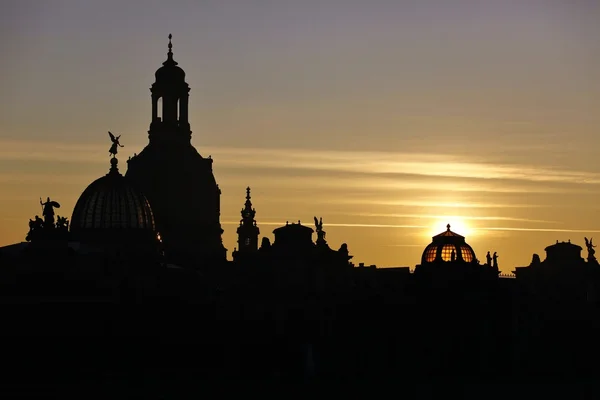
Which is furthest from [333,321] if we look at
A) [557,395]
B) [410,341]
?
[557,395]

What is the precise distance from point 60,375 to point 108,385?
19.6 feet

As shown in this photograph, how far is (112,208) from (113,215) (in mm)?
673

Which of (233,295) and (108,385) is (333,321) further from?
(108,385)

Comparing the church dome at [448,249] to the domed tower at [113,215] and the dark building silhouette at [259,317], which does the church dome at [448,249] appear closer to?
the dark building silhouette at [259,317]

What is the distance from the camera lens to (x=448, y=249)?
613 ft

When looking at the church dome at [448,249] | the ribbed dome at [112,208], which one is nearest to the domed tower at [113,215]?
the ribbed dome at [112,208]

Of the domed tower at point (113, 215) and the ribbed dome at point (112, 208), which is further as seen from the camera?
the ribbed dome at point (112, 208)

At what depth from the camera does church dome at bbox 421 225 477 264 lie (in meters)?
186

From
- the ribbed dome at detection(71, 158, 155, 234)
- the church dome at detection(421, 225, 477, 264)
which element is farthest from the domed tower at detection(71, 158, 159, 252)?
the church dome at detection(421, 225, 477, 264)

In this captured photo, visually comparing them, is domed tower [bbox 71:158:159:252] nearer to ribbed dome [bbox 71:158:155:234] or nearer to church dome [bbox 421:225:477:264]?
ribbed dome [bbox 71:158:155:234]

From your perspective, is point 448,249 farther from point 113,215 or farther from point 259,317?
point 113,215

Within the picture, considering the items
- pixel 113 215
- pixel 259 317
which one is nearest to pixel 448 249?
pixel 259 317

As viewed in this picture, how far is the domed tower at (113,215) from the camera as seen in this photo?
188m

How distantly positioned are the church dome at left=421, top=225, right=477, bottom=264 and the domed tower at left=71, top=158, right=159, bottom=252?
25.5 metres
